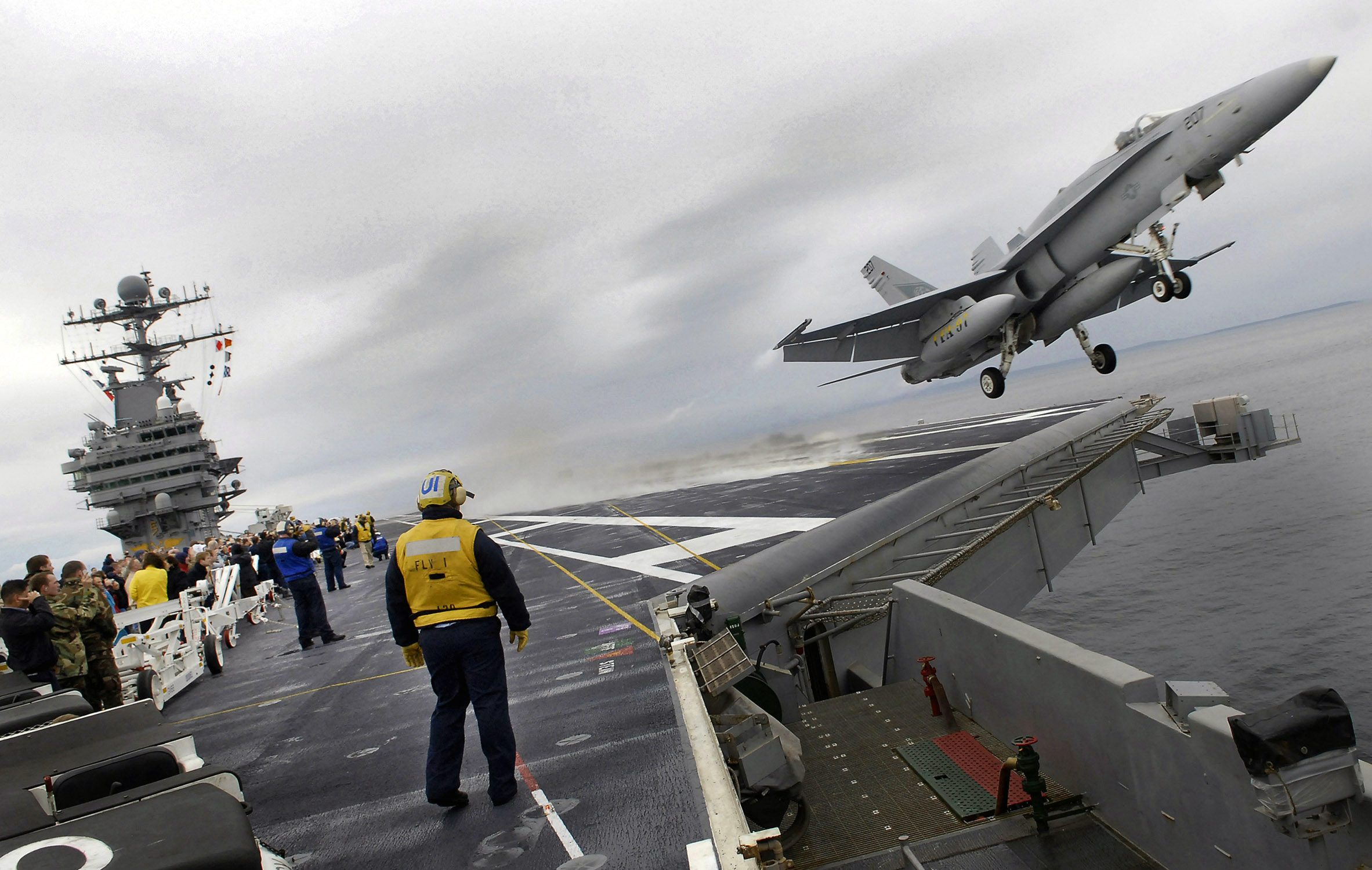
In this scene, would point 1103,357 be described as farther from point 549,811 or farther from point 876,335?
point 549,811

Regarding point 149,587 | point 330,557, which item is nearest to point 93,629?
point 149,587

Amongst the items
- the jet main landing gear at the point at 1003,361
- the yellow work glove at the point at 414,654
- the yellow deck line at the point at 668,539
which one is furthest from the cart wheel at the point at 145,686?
the jet main landing gear at the point at 1003,361

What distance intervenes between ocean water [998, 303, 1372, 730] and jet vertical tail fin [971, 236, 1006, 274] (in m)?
11.0

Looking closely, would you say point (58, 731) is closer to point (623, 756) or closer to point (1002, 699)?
point (623, 756)

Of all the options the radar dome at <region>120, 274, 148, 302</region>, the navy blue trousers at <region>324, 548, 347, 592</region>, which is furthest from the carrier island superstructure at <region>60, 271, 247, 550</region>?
the navy blue trousers at <region>324, 548, 347, 592</region>

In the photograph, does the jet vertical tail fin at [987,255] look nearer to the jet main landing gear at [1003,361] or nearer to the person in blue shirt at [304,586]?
the jet main landing gear at [1003,361]

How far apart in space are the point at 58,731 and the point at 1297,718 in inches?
210

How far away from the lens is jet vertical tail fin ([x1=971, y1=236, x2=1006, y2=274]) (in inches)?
923

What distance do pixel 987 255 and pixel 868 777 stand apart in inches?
853

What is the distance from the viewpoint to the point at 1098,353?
74.0ft

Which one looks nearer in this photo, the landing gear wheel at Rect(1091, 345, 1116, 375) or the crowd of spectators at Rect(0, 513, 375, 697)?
the crowd of spectators at Rect(0, 513, 375, 697)

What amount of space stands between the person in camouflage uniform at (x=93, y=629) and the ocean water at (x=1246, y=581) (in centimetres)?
1783

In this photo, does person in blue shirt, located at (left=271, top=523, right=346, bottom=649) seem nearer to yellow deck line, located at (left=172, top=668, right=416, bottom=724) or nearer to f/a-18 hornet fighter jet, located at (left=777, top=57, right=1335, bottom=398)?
yellow deck line, located at (left=172, top=668, right=416, bottom=724)

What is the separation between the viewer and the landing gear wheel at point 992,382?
72.9ft
